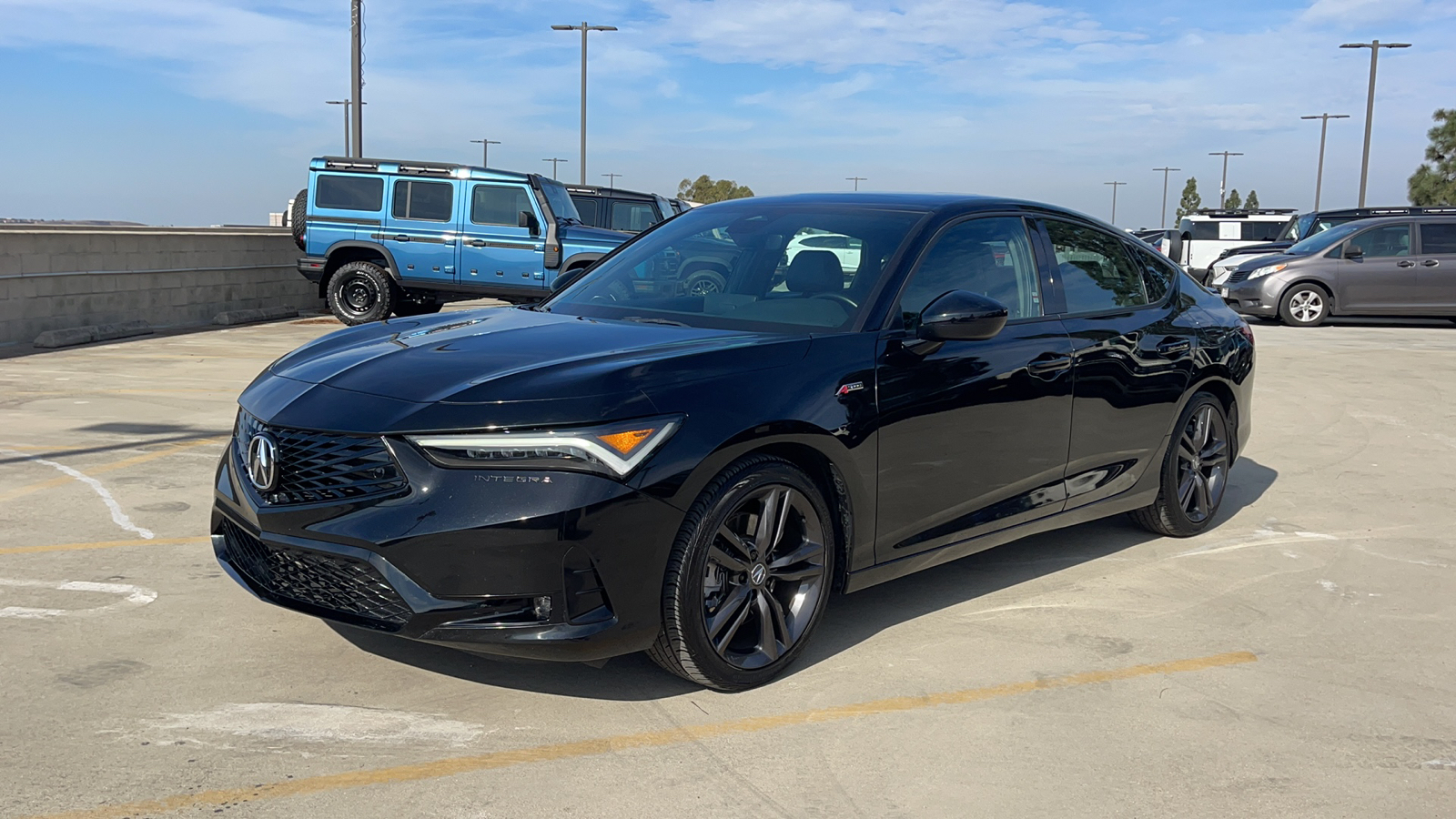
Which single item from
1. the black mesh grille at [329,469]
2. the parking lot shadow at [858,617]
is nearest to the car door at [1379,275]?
the parking lot shadow at [858,617]

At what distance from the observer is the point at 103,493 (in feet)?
21.1

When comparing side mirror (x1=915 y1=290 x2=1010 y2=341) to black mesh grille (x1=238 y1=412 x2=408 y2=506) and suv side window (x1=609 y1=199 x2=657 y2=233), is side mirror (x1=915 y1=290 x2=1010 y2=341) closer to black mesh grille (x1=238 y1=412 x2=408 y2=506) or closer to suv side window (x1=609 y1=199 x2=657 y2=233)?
black mesh grille (x1=238 y1=412 x2=408 y2=506)

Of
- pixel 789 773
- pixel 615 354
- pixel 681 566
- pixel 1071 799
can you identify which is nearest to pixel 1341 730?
pixel 1071 799

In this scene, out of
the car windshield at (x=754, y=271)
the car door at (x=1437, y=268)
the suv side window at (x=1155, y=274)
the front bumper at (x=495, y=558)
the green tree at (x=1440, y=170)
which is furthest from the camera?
the green tree at (x=1440, y=170)

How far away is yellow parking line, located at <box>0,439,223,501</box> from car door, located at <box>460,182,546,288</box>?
979 cm

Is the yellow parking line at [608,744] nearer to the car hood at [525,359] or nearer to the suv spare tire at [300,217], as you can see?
the car hood at [525,359]

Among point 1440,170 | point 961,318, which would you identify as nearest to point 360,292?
point 961,318

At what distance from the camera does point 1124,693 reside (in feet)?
13.4

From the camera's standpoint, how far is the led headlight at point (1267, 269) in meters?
19.8

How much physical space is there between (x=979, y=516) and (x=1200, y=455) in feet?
6.49

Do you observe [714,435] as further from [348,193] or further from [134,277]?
[348,193]

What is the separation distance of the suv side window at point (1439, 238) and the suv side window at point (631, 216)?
12.5 m

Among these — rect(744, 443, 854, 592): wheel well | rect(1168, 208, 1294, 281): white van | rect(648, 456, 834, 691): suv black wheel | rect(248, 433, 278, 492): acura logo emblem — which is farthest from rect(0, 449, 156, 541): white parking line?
rect(1168, 208, 1294, 281): white van

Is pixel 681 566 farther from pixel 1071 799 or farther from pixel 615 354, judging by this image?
pixel 1071 799
